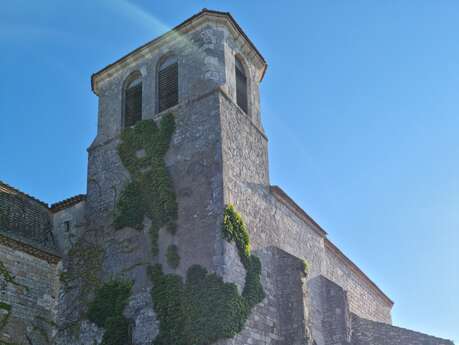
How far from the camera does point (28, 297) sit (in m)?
16.7

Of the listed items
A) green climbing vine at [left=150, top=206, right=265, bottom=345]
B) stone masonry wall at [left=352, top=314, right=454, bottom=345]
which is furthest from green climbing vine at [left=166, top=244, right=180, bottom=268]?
stone masonry wall at [left=352, top=314, right=454, bottom=345]

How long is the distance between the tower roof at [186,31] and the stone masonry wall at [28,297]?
7315mm

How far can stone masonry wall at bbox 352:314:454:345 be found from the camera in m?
19.7

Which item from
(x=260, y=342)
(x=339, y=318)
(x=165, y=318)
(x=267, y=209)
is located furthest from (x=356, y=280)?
(x=165, y=318)

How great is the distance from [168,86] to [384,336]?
11.5 m

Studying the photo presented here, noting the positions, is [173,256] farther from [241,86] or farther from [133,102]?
[241,86]

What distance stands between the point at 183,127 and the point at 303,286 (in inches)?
238

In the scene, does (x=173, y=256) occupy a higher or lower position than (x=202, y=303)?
higher

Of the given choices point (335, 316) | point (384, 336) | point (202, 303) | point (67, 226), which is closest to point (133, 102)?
point (67, 226)

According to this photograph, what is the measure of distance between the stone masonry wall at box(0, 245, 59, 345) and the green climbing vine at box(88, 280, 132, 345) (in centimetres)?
154

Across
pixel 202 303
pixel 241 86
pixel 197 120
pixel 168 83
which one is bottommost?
pixel 202 303

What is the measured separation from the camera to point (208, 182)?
16.5 meters

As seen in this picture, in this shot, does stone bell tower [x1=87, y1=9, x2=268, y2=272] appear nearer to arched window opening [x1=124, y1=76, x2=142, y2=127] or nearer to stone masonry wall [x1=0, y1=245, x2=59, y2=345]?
arched window opening [x1=124, y1=76, x2=142, y2=127]

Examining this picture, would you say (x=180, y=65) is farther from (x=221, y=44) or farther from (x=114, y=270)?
(x=114, y=270)
